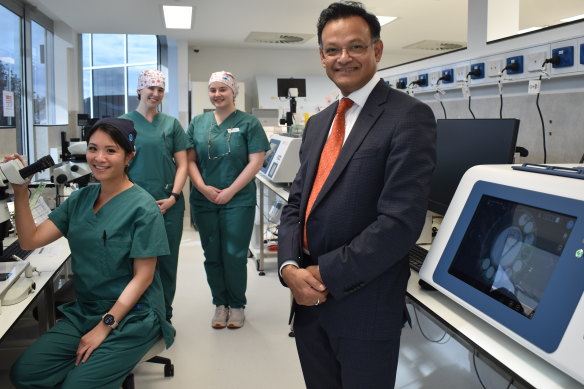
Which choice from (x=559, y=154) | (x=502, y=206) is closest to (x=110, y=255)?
(x=502, y=206)

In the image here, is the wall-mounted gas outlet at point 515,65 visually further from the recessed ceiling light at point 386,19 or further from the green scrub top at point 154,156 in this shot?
the recessed ceiling light at point 386,19

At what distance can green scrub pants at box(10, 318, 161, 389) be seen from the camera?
4.65ft

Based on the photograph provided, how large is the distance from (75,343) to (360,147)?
1.09 m

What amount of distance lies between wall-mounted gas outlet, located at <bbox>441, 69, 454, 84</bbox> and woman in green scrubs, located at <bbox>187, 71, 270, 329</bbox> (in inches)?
40.5

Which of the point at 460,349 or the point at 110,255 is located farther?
the point at 460,349

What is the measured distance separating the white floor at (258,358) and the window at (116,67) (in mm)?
5250

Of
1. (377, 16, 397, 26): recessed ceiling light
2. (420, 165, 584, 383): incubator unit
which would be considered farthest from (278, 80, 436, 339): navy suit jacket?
(377, 16, 397, 26): recessed ceiling light

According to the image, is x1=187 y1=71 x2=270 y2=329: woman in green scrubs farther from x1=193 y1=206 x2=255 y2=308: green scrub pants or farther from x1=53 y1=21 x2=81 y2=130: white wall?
x1=53 y1=21 x2=81 y2=130: white wall

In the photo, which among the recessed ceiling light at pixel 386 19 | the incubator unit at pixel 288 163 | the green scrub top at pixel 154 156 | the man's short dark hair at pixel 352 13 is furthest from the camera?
the recessed ceiling light at pixel 386 19

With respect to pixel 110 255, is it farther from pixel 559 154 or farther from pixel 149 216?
pixel 559 154

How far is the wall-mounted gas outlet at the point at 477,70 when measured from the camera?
204cm

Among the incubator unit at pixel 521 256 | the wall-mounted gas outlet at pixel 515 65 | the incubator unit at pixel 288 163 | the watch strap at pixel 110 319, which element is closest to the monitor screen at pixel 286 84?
the incubator unit at pixel 288 163

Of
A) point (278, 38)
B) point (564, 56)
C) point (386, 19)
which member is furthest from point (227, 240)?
point (278, 38)

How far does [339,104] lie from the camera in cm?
135
